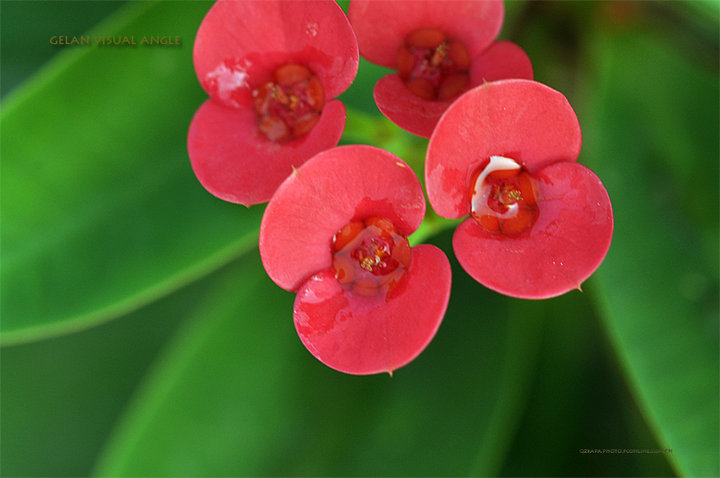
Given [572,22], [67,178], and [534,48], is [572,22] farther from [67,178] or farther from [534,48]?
[67,178]

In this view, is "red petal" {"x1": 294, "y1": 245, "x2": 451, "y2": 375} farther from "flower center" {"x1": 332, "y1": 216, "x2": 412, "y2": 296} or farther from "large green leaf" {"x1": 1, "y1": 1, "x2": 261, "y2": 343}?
"large green leaf" {"x1": 1, "y1": 1, "x2": 261, "y2": 343}

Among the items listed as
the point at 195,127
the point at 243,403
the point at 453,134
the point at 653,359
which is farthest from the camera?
the point at 243,403

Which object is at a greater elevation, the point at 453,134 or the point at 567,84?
the point at 453,134

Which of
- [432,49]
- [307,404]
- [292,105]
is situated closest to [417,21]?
[432,49]

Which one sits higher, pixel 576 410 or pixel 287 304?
pixel 287 304

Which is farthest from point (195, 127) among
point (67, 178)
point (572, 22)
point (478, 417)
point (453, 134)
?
point (572, 22)

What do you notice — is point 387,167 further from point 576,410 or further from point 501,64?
point 576,410

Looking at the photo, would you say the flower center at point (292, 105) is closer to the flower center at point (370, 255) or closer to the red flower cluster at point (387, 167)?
the red flower cluster at point (387, 167)

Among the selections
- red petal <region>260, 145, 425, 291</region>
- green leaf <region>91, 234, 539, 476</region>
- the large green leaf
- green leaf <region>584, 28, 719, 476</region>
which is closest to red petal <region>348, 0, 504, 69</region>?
red petal <region>260, 145, 425, 291</region>
